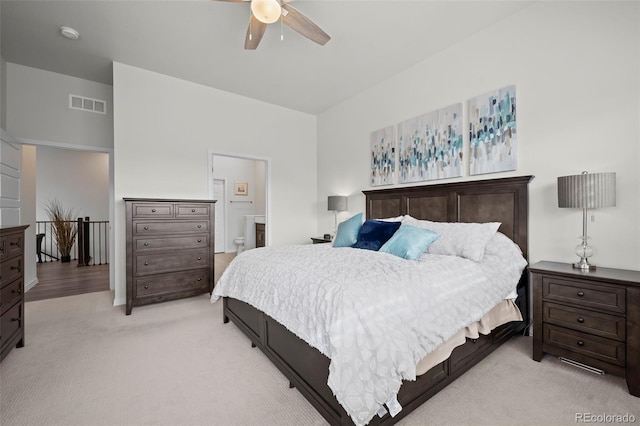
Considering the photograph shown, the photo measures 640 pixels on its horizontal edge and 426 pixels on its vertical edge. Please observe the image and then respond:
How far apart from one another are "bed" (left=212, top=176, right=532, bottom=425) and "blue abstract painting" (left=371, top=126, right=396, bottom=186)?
31 cm

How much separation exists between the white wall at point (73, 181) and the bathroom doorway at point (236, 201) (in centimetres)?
320

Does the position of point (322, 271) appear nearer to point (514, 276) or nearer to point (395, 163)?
point (514, 276)

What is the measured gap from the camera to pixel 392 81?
3.82m

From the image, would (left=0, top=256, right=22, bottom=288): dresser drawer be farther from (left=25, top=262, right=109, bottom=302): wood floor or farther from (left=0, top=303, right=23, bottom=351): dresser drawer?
(left=25, top=262, right=109, bottom=302): wood floor

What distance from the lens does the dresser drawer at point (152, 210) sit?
10.6 ft

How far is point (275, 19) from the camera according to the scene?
6.88ft

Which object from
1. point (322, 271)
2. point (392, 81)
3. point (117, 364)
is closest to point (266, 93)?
point (392, 81)

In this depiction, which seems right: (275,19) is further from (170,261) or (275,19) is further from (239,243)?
(239,243)

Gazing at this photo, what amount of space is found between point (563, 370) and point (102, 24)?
502 cm

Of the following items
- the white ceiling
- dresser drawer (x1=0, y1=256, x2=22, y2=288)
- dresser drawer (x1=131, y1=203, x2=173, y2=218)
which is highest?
the white ceiling

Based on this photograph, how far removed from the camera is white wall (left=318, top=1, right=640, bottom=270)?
81.6 inches

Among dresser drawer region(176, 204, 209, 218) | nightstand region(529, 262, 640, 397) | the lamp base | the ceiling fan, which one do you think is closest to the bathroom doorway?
dresser drawer region(176, 204, 209, 218)

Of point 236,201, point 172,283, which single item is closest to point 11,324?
point 172,283
